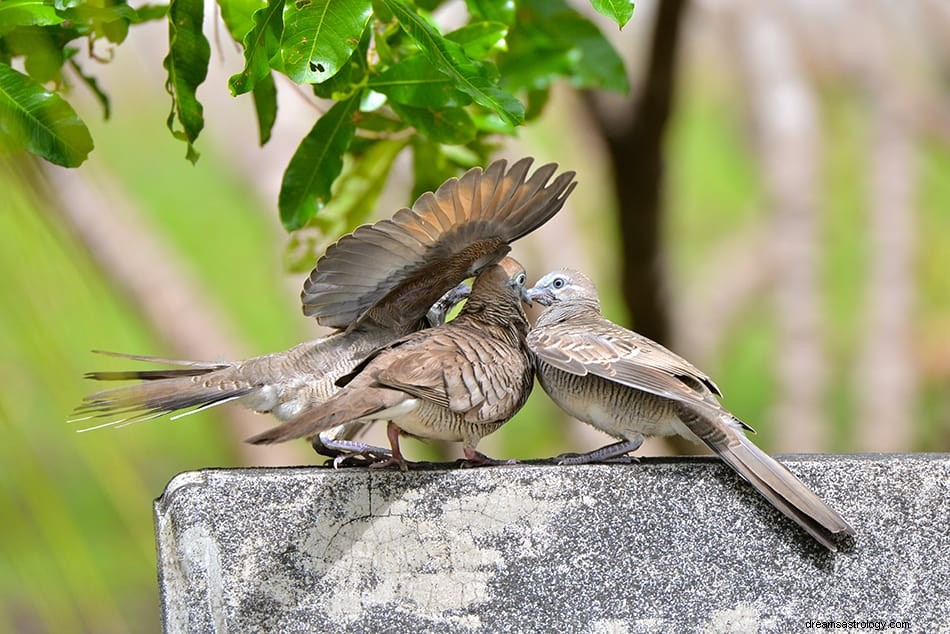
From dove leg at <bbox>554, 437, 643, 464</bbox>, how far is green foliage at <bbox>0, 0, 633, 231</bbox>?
2.18 ft

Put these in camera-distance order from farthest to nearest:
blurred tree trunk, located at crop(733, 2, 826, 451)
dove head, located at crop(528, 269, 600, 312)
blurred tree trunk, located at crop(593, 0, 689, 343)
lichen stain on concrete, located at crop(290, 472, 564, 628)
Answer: blurred tree trunk, located at crop(733, 2, 826, 451)
blurred tree trunk, located at crop(593, 0, 689, 343)
dove head, located at crop(528, 269, 600, 312)
lichen stain on concrete, located at crop(290, 472, 564, 628)

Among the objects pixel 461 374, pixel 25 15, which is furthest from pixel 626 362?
pixel 25 15

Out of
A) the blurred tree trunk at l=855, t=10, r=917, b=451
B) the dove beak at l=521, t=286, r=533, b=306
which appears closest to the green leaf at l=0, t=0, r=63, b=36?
the dove beak at l=521, t=286, r=533, b=306

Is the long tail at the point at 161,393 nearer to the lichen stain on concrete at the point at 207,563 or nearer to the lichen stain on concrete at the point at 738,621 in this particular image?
the lichen stain on concrete at the point at 207,563

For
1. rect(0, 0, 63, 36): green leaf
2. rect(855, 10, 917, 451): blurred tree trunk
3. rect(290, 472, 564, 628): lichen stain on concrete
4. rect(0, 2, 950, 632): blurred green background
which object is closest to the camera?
rect(0, 0, 63, 36): green leaf

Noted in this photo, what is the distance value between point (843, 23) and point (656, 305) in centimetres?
428

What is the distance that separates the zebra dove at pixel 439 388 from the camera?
194cm

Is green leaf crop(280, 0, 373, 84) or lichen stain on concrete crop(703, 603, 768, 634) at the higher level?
green leaf crop(280, 0, 373, 84)

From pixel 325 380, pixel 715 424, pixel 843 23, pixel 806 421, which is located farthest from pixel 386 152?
pixel 843 23

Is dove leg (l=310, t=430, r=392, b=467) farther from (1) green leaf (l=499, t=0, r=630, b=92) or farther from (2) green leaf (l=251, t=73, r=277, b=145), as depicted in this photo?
(1) green leaf (l=499, t=0, r=630, b=92)

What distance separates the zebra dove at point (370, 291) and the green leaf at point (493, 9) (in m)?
0.46

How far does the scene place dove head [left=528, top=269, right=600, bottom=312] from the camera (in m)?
2.63

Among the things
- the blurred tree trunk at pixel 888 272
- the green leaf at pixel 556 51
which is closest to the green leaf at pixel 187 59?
the green leaf at pixel 556 51

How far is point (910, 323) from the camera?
7371mm
